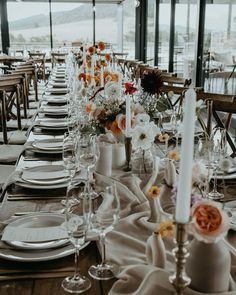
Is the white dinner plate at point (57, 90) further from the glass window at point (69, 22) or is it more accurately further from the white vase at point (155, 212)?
the glass window at point (69, 22)

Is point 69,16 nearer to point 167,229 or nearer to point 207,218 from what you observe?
point 167,229

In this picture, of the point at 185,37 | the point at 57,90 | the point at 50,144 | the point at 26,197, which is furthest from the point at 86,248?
Result: the point at 185,37

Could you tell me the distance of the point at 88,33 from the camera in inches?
627

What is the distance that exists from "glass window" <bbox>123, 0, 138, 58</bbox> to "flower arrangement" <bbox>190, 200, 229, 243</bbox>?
47.7 feet

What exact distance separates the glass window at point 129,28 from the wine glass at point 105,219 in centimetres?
1430

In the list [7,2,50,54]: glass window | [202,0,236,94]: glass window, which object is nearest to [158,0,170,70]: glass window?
[202,0,236,94]: glass window

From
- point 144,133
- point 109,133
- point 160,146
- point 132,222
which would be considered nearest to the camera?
point 132,222

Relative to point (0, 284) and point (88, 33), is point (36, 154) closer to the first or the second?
point (0, 284)

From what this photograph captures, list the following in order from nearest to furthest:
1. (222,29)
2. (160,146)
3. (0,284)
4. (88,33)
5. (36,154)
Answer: (0,284)
(36,154)
(160,146)
(222,29)
(88,33)

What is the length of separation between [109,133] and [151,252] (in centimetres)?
Answer: 96

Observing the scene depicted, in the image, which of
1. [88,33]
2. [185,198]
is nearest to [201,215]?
[185,198]

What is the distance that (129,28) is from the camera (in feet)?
49.5

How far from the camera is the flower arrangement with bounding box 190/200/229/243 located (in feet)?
2.46

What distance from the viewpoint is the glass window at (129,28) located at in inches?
584
